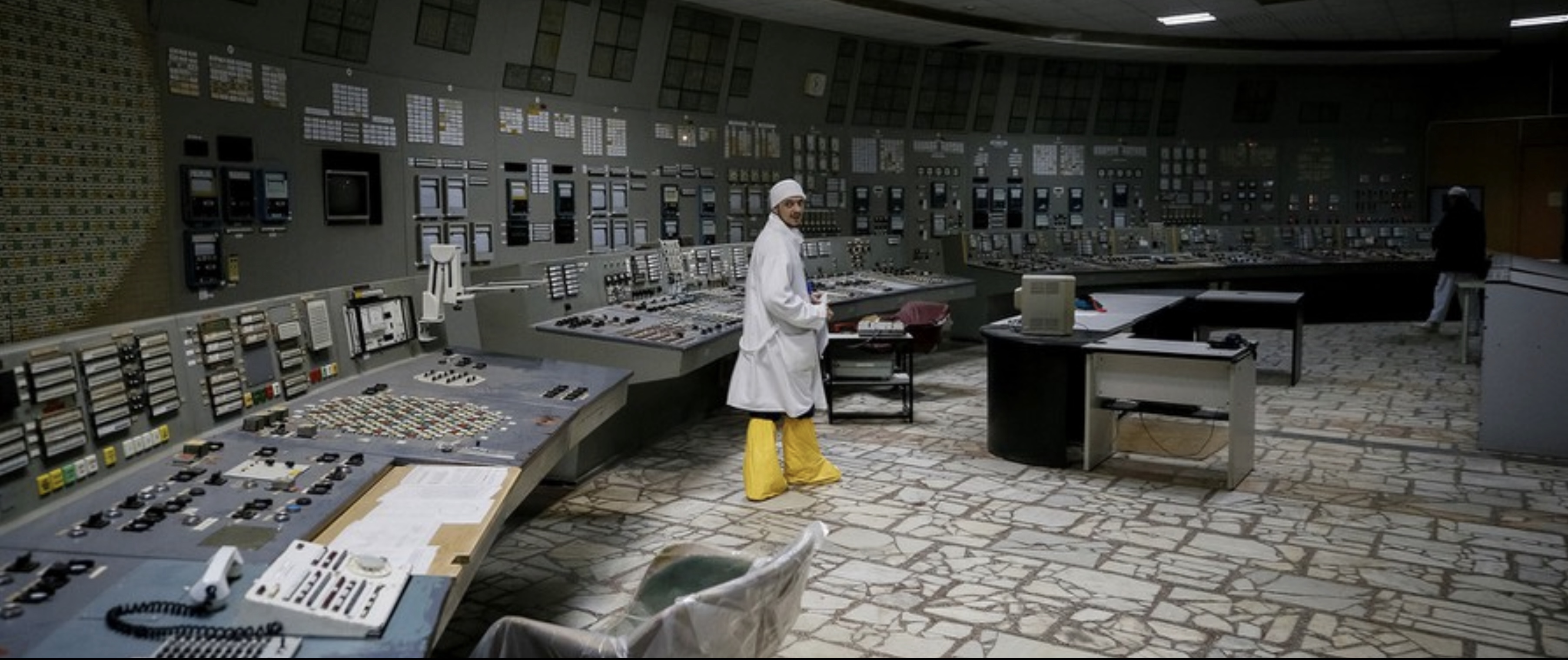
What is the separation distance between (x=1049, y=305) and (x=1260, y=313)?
364 cm

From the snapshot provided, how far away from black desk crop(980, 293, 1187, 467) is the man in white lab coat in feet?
3.98

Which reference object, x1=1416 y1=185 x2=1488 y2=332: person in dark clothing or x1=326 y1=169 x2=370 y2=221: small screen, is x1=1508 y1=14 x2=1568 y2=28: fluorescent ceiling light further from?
x1=326 y1=169 x2=370 y2=221: small screen

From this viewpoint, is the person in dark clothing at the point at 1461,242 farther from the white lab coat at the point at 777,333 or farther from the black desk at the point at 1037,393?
the white lab coat at the point at 777,333

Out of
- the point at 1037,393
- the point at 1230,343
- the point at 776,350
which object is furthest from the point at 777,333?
the point at 1230,343

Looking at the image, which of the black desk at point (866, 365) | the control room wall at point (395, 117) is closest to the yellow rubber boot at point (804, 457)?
the black desk at point (866, 365)

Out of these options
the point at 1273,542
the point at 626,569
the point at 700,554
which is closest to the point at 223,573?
the point at 700,554

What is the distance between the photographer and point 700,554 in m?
2.64

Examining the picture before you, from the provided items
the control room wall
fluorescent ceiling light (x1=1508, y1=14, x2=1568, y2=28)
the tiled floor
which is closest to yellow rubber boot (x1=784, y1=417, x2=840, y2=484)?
the tiled floor

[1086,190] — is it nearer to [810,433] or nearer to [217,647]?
[810,433]

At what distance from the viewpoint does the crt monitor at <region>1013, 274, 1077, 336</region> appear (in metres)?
6.11

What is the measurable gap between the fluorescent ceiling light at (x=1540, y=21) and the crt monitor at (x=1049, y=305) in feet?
25.5

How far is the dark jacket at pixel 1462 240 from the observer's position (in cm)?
1073

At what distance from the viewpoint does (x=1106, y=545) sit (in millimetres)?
4691

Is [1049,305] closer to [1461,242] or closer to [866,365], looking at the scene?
[866,365]
